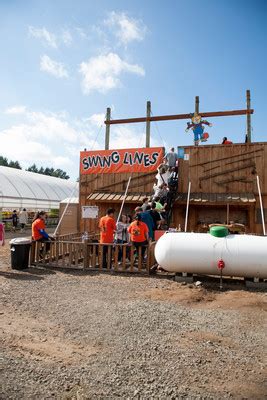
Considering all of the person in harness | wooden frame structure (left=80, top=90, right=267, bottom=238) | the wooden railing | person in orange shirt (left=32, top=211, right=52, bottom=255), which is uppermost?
the person in harness

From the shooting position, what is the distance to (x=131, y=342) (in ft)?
15.5

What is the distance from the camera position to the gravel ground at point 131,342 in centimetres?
355

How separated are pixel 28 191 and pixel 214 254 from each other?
3027 centimetres

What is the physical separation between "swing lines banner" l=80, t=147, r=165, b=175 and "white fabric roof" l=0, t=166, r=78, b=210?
43.3 feet

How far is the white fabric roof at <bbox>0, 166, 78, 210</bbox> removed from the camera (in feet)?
105

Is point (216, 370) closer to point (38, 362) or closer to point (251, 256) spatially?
point (38, 362)

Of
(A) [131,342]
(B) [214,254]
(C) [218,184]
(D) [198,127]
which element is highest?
(D) [198,127]

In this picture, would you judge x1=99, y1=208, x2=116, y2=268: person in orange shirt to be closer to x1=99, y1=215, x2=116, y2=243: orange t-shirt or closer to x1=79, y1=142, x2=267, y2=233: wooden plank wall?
x1=99, y1=215, x2=116, y2=243: orange t-shirt

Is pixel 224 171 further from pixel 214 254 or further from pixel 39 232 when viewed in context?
pixel 39 232

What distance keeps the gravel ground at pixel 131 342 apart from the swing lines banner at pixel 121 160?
295 inches

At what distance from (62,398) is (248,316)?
3.88 meters

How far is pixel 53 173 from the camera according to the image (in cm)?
12262

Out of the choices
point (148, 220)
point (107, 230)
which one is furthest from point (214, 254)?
point (107, 230)

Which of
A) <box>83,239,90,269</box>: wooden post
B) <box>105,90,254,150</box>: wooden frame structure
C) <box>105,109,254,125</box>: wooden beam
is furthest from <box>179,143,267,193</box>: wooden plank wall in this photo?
<box>83,239,90,269</box>: wooden post
